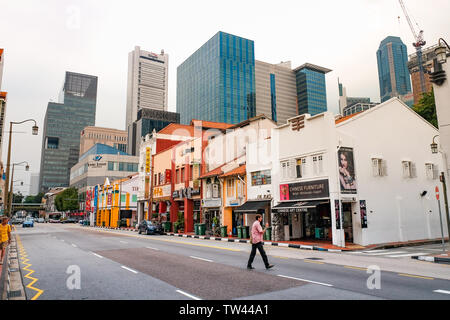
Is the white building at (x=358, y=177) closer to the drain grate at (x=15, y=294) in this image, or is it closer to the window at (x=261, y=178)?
the window at (x=261, y=178)

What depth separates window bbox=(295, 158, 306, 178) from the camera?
2237 centimetres

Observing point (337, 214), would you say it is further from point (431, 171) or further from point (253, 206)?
point (431, 171)

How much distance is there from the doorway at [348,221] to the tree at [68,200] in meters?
95.6

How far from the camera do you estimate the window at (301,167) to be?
73.4 ft

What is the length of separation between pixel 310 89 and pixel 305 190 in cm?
16640

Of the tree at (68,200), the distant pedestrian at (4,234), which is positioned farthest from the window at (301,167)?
the tree at (68,200)

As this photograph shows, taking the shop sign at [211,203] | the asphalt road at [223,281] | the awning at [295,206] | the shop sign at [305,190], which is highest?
the shop sign at [305,190]

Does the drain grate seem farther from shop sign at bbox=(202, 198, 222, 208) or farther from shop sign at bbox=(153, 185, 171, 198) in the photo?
shop sign at bbox=(153, 185, 171, 198)

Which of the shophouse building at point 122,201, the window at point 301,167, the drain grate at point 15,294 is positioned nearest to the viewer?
the drain grate at point 15,294

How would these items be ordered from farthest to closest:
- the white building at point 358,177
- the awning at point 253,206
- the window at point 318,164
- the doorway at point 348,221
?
the awning at point 253,206, the doorway at point 348,221, the window at point 318,164, the white building at point 358,177

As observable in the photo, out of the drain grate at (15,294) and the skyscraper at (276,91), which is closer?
the drain grate at (15,294)

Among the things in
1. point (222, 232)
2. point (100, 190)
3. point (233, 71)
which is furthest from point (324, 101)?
point (222, 232)
